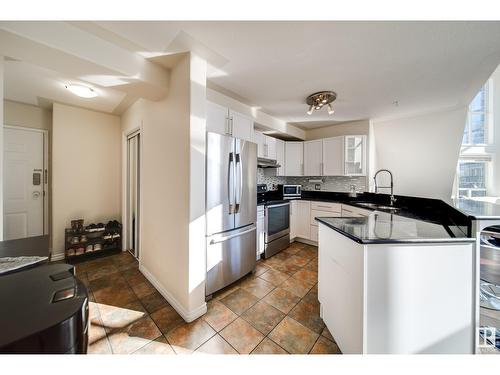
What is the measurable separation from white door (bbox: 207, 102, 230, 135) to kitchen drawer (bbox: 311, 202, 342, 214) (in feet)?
7.00

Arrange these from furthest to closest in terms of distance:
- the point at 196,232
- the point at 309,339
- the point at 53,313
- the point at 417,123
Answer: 1. the point at 417,123
2. the point at 196,232
3. the point at 309,339
4. the point at 53,313

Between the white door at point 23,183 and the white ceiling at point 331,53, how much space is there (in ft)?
1.99

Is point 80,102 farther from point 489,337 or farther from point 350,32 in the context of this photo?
point 489,337

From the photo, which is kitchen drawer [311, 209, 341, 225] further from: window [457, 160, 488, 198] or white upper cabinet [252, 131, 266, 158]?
window [457, 160, 488, 198]

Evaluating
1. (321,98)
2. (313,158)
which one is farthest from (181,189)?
(313,158)

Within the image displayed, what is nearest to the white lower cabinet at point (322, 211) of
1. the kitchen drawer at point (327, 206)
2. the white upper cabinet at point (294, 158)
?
the kitchen drawer at point (327, 206)

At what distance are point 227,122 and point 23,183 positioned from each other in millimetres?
3128

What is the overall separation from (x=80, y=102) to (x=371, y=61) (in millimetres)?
3768

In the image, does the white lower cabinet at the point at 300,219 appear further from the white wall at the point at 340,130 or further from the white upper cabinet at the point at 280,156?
the white wall at the point at 340,130

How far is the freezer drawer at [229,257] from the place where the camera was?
1838 millimetres

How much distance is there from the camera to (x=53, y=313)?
0.53 meters

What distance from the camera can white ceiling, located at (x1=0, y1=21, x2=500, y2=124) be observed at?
131 cm
